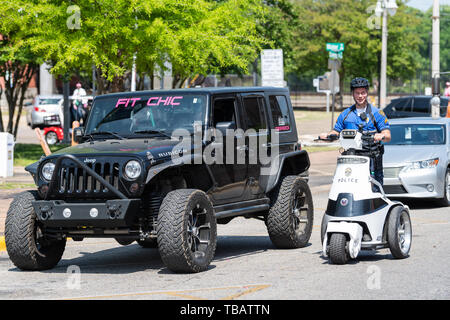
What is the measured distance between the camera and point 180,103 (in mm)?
10008

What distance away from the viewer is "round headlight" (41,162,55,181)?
9.09 metres

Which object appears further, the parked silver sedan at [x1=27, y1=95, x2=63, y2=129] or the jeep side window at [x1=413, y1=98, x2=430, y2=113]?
the parked silver sedan at [x1=27, y1=95, x2=63, y2=129]

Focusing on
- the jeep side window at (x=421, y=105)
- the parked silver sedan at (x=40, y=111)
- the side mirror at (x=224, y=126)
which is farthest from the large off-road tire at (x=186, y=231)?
the parked silver sedan at (x=40, y=111)

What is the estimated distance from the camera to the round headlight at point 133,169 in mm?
8680

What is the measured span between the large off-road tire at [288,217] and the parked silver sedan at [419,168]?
14.3ft

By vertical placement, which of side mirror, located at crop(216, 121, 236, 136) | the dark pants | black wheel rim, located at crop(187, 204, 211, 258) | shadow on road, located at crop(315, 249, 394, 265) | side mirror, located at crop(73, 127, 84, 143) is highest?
side mirror, located at crop(216, 121, 236, 136)

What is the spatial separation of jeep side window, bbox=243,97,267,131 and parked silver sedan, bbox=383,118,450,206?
486cm

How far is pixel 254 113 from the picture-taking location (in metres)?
10.6

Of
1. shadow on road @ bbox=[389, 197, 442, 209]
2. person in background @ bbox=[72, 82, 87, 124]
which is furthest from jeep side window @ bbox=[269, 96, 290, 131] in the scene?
person in background @ bbox=[72, 82, 87, 124]

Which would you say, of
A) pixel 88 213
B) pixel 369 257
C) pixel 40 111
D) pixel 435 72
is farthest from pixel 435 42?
pixel 88 213

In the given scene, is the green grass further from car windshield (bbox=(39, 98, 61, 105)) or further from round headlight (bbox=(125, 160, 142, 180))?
round headlight (bbox=(125, 160, 142, 180))

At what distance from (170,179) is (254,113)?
174cm
